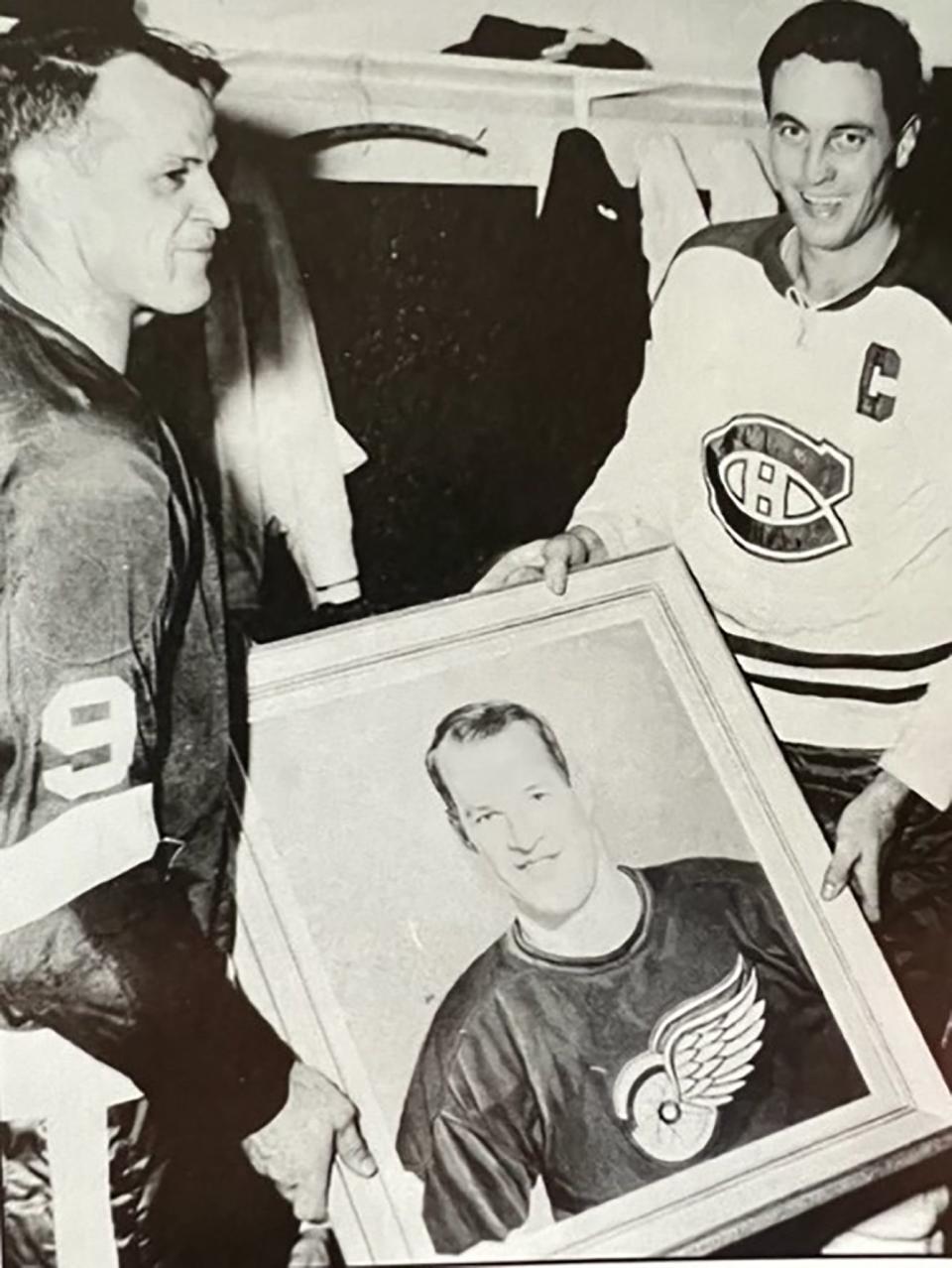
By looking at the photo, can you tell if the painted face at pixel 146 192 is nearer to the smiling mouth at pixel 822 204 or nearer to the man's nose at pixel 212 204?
the man's nose at pixel 212 204

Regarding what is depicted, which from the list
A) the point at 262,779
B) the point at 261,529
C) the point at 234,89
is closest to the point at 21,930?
the point at 262,779

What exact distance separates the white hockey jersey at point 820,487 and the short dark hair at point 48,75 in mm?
560

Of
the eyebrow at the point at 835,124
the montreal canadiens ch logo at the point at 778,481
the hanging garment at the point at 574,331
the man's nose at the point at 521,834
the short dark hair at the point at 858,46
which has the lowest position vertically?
the man's nose at the point at 521,834

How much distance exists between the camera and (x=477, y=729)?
1439mm

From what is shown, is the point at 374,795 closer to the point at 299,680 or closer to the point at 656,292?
the point at 299,680

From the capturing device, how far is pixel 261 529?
140 cm

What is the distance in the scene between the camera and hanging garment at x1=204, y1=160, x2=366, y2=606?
1396mm

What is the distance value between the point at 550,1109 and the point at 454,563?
0.50 meters

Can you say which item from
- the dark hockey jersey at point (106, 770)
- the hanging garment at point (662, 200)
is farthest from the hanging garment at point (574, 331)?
the dark hockey jersey at point (106, 770)

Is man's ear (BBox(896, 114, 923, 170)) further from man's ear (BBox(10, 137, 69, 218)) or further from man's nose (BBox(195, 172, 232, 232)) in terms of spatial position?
man's ear (BBox(10, 137, 69, 218))

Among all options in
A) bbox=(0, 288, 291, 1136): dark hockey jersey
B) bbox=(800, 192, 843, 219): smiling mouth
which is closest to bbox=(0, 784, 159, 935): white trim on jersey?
bbox=(0, 288, 291, 1136): dark hockey jersey

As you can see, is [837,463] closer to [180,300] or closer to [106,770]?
[180,300]

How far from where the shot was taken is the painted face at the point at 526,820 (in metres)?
1.43

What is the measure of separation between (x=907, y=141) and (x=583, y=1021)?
2.95 feet
